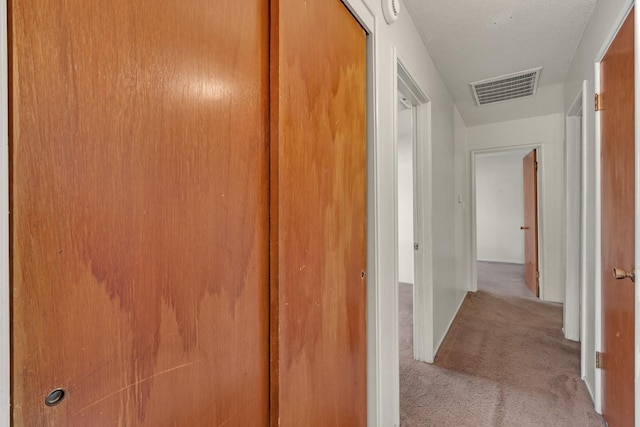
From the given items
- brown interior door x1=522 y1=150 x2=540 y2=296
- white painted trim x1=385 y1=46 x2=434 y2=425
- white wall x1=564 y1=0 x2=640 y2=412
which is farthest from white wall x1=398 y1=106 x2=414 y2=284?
white wall x1=564 y1=0 x2=640 y2=412

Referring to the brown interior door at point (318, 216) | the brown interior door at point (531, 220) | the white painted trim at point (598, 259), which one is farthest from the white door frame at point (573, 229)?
the brown interior door at point (318, 216)

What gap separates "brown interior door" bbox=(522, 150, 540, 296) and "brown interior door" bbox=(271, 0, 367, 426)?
346cm

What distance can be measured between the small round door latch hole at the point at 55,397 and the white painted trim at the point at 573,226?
3.11 m

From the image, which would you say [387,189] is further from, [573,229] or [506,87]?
[506,87]

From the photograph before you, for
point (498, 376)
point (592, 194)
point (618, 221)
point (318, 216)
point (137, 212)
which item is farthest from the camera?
point (498, 376)

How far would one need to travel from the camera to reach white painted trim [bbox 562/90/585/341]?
2.33 m

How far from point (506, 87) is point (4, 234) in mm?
3572

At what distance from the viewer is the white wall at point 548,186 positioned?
333 cm

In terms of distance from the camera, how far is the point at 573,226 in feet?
7.98

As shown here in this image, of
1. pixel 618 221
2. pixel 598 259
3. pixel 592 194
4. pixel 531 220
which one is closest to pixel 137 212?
pixel 618 221

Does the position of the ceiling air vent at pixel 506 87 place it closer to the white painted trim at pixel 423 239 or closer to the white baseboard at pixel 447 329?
the white painted trim at pixel 423 239

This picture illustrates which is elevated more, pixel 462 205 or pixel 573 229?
pixel 462 205

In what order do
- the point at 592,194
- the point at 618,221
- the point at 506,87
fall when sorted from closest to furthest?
the point at 618,221 → the point at 592,194 → the point at 506,87

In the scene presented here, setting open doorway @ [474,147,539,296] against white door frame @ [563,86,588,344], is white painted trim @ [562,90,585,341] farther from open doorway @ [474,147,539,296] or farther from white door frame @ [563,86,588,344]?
open doorway @ [474,147,539,296]
